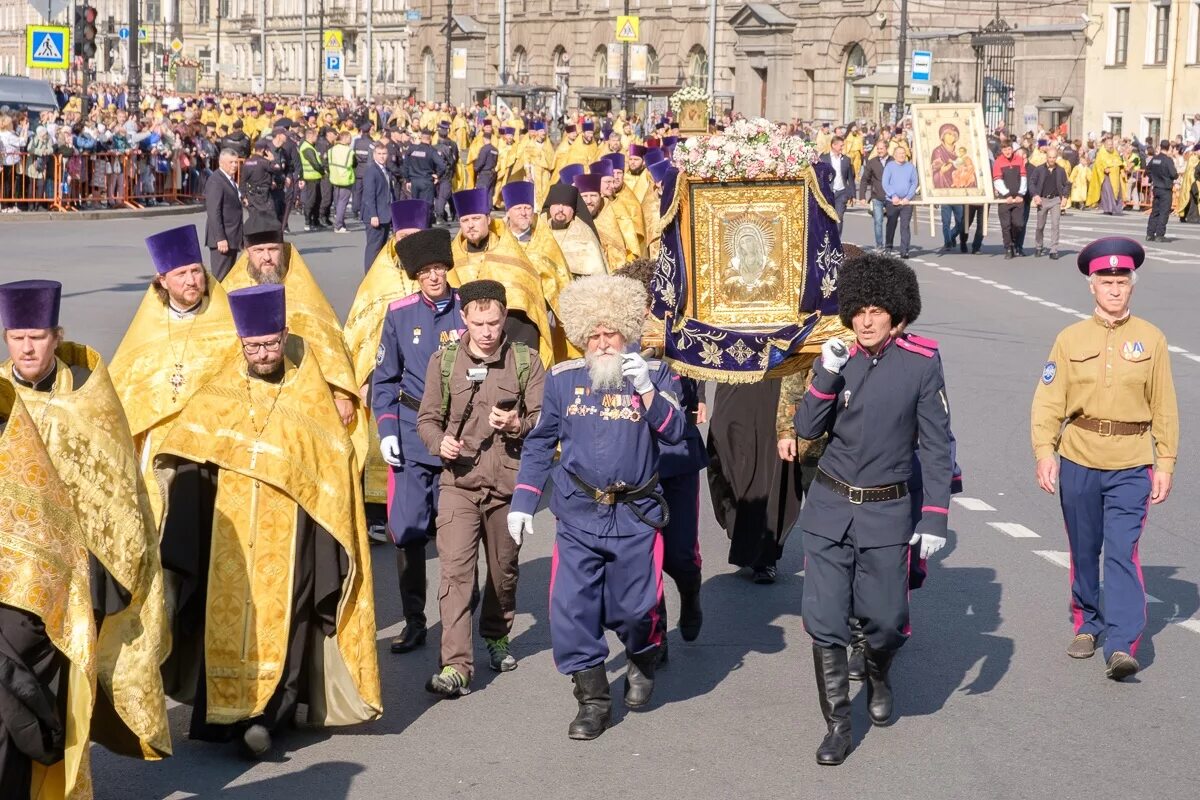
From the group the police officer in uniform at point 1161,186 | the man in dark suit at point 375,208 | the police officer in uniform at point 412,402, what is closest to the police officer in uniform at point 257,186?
the man in dark suit at point 375,208

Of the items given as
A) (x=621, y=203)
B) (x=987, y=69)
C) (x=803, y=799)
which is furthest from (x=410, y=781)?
(x=987, y=69)

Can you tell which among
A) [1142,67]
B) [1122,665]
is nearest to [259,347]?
[1122,665]

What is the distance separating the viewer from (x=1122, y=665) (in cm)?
788

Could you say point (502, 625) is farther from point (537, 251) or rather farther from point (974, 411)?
point (974, 411)

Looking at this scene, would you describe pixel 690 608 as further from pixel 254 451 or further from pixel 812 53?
pixel 812 53

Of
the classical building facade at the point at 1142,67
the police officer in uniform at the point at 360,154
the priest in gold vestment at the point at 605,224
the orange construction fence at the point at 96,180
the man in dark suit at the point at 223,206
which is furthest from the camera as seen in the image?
the classical building facade at the point at 1142,67

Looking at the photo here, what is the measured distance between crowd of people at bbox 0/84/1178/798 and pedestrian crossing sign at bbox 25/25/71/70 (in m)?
21.5

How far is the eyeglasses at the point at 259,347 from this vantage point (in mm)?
6867

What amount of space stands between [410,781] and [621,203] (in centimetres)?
1217

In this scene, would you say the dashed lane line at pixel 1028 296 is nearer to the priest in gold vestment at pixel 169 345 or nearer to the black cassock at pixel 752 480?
the black cassock at pixel 752 480

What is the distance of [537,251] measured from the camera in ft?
42.0

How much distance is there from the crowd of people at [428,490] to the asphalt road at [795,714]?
6.1 inches

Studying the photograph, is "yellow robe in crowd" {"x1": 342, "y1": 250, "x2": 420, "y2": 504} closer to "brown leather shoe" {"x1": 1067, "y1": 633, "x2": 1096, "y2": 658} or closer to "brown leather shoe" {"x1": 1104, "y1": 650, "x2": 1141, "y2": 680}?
"brown leather shoe" {"x1": 1067, "y1": 633, "x2": 1096, "y2": 658}

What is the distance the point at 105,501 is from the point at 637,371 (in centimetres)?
196
